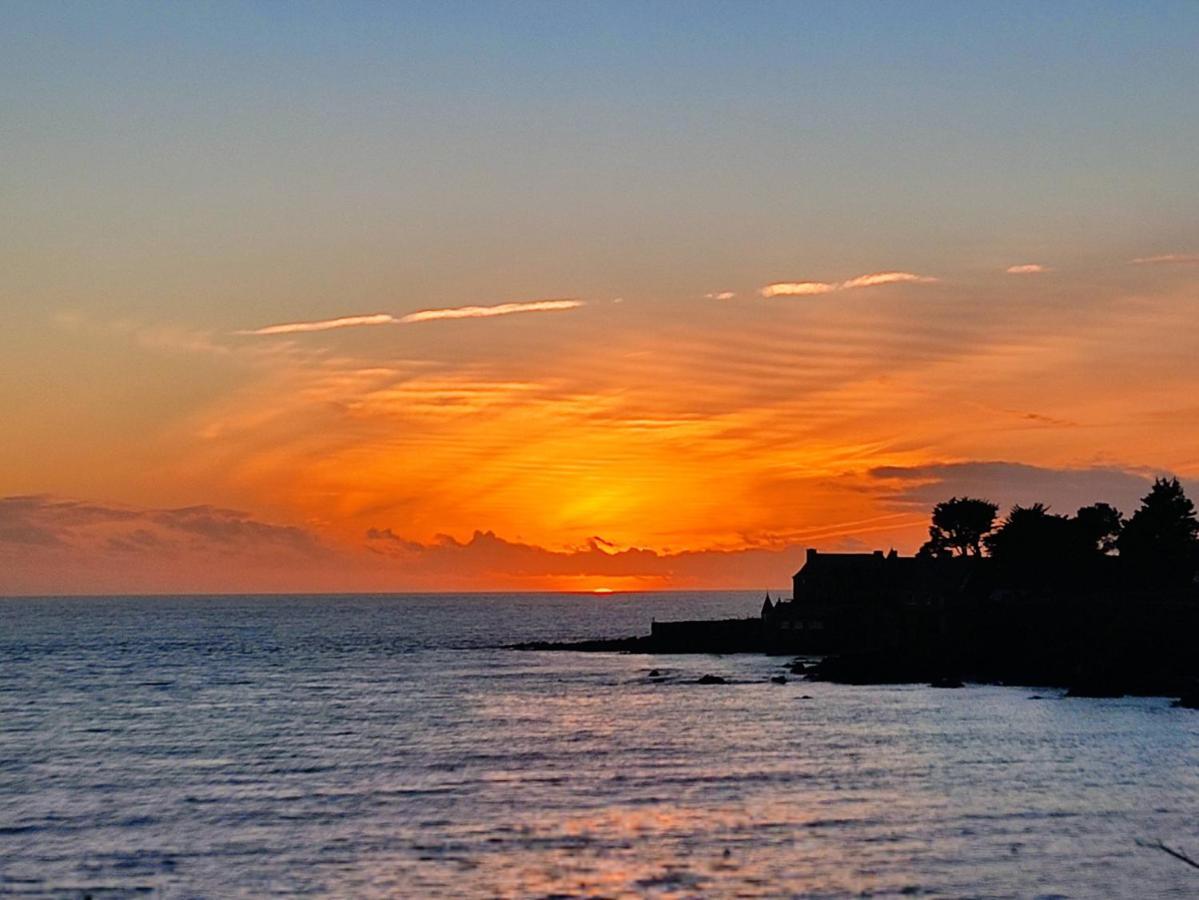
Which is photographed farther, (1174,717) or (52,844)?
(1174,717)

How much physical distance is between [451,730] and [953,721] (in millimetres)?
30374

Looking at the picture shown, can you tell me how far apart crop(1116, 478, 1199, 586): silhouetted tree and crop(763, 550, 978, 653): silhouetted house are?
17778mm

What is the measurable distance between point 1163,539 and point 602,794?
112405mm

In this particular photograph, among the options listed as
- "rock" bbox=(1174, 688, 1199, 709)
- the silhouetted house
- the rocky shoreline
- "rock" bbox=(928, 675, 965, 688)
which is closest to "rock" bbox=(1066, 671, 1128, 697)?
the rocky shoreline

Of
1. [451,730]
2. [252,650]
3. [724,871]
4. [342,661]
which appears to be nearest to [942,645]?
[451,730]

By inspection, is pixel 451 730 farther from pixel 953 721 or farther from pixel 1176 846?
pixel 1176 846

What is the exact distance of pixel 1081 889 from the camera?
39.5 m

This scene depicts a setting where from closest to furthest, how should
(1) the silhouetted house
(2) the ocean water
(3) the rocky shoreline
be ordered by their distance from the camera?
(2) the ocean water
(3) the rocky shoreline
(1) the silhouetted house

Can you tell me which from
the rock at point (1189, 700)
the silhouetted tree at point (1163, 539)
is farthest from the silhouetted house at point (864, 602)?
the rock at point (1189, 700)

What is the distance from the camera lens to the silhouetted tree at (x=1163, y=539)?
135125mm

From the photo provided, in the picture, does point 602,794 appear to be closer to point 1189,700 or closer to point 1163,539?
point 1189,700

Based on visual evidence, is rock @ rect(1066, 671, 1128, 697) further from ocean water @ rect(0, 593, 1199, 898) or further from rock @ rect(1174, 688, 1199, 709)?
rock @ rect(1174, 688, 1199, 709)

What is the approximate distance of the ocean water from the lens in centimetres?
4131

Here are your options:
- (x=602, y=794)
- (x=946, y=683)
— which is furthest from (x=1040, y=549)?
(x=602, y=794)
